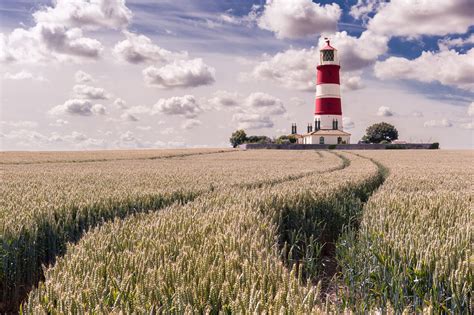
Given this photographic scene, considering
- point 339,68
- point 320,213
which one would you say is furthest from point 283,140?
point 320,213

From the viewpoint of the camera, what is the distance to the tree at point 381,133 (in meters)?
97.2

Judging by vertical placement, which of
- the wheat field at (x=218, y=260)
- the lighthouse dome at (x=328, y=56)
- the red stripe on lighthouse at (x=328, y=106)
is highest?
the lighthouse dome at (x=328, y=56)

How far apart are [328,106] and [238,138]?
32.4 m

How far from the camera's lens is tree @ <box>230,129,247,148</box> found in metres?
103

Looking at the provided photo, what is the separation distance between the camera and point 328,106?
74.9 meters

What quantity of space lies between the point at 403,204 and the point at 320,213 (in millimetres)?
2004

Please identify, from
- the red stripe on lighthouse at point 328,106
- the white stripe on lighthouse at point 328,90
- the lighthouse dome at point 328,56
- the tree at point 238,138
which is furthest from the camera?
the tree at point 238,138

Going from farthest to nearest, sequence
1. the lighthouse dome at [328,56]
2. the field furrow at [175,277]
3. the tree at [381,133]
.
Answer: the tree at [381,133], the lighthouse dome at [328,56], the field furrow at [175,277]

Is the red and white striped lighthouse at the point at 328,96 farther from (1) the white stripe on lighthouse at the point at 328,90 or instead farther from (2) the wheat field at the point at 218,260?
(2) the wheat field at the point at 218,260

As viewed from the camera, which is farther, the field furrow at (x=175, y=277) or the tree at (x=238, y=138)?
the tree at (x=238, y=138)

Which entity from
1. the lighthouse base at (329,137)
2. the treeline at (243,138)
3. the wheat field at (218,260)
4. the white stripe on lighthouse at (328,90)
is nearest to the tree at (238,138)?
the treeline at (243,138)

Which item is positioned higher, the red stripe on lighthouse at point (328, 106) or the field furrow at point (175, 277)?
the red stripe on lighthouse at point (328, 106)

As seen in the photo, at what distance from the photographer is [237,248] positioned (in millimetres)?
3701

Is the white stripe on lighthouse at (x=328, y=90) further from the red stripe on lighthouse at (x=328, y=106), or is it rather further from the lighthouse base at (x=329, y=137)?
the lighthouse base at (x=329, y=137)
